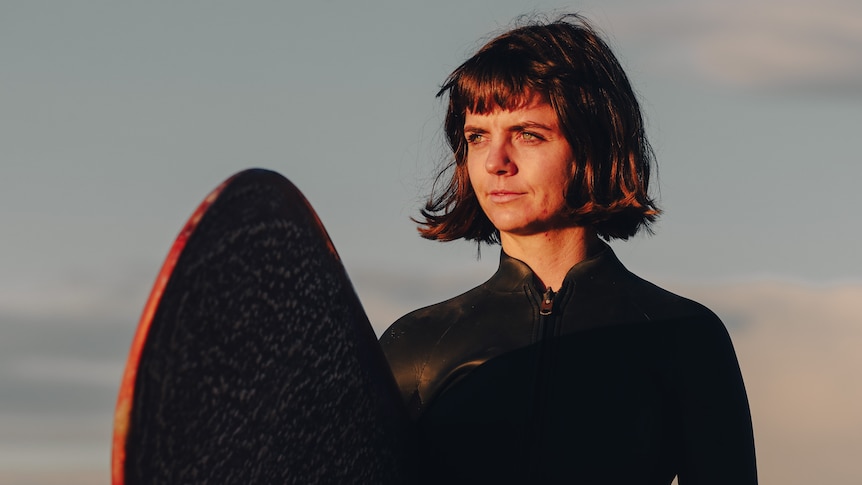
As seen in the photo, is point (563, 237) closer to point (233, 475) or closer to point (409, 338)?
point (409, 338)

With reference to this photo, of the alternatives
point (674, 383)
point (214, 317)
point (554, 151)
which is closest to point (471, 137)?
point (554, 151)

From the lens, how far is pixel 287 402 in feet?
9.77

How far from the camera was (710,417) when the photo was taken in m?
3.46

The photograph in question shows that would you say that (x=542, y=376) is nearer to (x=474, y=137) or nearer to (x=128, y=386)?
(x=474, y=137)

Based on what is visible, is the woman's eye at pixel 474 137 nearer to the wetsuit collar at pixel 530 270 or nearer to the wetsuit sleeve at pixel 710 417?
the wetsuit collar at pixel 530 270

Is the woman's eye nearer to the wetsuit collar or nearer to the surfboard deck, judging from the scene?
the wetsuit collar

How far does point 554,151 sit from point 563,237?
0.82ft

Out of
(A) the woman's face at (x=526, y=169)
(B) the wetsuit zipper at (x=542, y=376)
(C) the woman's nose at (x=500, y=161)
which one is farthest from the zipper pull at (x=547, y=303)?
(C) the woman's nose at (x=500, y=161)

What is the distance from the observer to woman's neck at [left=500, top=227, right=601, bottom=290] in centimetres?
364

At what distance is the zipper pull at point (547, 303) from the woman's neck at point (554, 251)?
58 millimetres

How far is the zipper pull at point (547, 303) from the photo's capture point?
3549mm


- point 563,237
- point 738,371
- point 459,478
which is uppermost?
point 563,237

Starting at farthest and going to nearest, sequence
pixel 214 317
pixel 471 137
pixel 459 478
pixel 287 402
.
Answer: pixel 471 137, pixel 459 478, pixel 287 402, pixel 214 317

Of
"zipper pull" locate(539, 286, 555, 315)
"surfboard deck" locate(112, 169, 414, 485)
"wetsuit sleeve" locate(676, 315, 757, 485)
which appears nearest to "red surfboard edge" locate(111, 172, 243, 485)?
"surfboard deck" locate(112, 169, 414, 485)
